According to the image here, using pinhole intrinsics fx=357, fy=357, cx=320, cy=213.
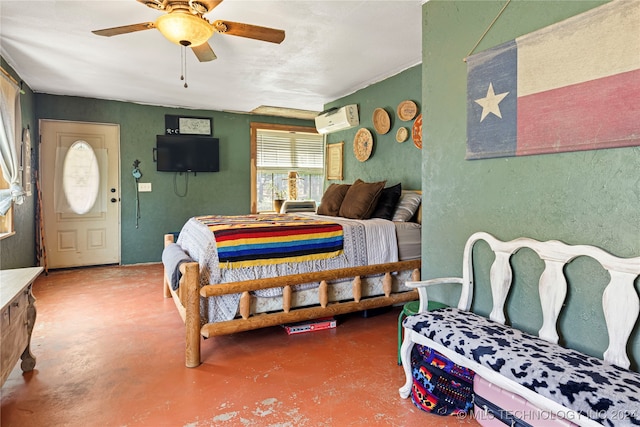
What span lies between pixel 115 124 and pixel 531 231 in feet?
18.0

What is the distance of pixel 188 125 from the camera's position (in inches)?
224

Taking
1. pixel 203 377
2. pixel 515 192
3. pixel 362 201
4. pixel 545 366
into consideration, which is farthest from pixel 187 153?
pixel 545 366

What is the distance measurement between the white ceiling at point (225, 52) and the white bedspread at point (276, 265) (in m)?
1.61

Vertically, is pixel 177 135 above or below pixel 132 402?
above

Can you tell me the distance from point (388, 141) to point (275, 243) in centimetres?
224

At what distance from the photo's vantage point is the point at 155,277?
4.68m

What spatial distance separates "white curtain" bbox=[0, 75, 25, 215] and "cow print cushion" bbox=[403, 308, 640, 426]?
11.8 feet

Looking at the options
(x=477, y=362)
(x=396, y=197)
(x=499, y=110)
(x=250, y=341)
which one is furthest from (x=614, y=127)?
(x=250, y=341)

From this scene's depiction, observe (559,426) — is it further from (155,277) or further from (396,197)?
(155,277)

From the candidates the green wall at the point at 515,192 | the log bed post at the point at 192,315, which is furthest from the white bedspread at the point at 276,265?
the green wall at the point at 515,192

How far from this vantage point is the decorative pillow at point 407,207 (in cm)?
343

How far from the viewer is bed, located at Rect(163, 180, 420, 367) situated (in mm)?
2447

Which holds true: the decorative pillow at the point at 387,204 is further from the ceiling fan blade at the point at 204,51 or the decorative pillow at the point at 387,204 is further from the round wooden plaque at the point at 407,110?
the ceiling fan blade at the point at 204,51

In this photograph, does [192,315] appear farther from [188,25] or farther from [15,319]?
[188,25]
